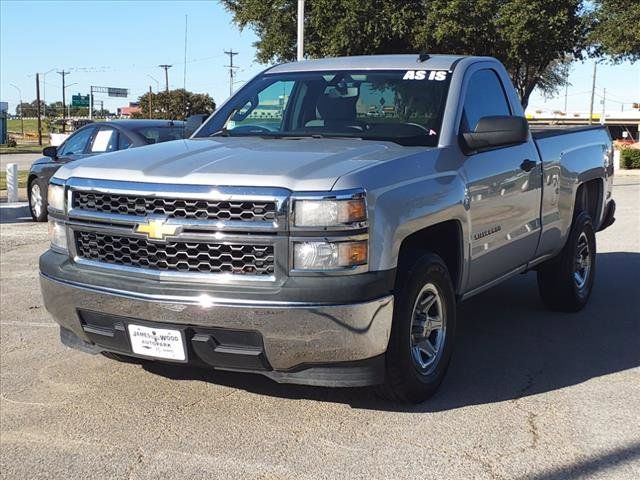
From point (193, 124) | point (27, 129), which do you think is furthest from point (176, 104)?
point (193, 124)

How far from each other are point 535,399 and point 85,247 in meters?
2.68

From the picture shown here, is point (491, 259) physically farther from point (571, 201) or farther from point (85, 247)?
point (85, 247)

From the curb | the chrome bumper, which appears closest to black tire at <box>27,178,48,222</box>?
the curb

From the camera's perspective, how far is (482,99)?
5559 millimetres

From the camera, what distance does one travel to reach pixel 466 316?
668cm

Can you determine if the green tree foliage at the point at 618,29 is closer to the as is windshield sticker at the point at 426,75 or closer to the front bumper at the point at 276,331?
the as is windshield sticker at the point at 426,75

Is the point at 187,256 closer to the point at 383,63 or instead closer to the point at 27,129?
the point at 383,63

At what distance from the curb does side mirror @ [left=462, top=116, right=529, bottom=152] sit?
1097cm

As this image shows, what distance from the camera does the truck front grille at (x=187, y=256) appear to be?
3838mm

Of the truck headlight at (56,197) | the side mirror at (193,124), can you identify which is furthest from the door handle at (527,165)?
the truck headlight at (56,197)

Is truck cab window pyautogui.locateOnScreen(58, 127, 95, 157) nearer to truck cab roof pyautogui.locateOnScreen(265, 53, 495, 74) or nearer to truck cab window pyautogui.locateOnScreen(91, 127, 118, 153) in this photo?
truck cab window pyautogui.locateOnScreen(91, 127, 118, 153)

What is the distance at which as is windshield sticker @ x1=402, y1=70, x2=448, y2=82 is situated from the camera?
5.24 meters

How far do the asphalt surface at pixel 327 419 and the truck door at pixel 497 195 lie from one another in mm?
701

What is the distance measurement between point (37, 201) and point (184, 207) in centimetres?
1025
